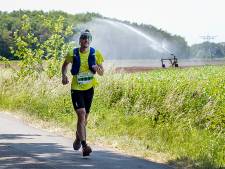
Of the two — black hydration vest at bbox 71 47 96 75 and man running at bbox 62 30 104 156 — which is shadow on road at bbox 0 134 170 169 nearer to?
man running at bbox 62 30 104 156

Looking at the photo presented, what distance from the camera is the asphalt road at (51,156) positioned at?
7.64 metres

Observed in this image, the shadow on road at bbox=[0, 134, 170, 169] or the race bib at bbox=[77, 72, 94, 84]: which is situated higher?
the race bib at bbox=[77, 72, 94, 84]

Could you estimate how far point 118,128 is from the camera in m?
12.4

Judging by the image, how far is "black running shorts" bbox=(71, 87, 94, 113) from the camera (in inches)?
325

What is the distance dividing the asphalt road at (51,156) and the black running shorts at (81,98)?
32.1 inches

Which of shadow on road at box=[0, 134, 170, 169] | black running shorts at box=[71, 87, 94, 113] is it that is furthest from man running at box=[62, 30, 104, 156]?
shadow on road at box=[0, 134, 170, 169]

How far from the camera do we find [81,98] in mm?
8297

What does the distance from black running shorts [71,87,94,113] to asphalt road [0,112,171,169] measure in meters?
0.82

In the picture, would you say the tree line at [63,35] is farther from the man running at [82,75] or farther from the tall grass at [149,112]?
the man running at [82,75]

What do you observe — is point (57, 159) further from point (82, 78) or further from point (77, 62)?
point (77, 62)

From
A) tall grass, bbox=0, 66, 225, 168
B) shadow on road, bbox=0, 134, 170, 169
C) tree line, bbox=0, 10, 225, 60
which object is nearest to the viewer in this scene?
shadow on road, bbox=0, 134, 170, 169

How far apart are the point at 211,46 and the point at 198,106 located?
421 ft

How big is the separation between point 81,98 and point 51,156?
1.02m

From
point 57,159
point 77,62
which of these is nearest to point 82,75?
point 77,62
